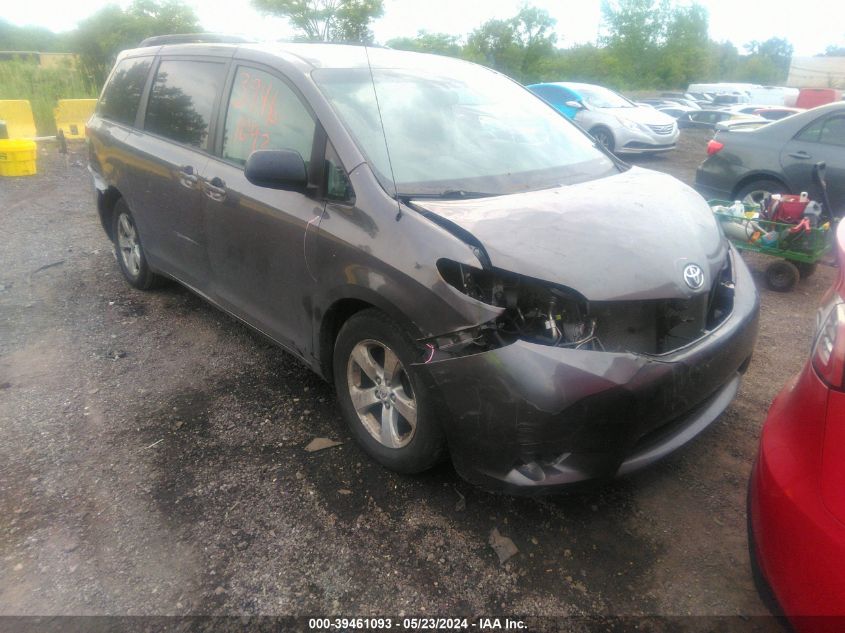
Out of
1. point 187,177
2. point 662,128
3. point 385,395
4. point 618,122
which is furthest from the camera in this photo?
point 662,128

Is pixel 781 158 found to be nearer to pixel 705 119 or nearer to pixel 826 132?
pixel 826 132

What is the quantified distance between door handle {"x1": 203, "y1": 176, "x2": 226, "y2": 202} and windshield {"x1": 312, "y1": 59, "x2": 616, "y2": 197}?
2.70ft

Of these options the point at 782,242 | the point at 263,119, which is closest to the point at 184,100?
the point at 263,119

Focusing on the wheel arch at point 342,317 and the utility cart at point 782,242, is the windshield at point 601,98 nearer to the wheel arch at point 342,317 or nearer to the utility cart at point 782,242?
the utility cart at point 782,242

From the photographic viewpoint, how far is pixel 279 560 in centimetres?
232

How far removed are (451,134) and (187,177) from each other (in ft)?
5.39

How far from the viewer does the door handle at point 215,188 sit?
11.0 feet

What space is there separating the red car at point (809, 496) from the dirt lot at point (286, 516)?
616 millimetres

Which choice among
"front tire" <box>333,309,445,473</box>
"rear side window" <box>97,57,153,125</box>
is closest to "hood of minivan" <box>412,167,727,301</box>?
"front tire" <box>333,309,445,473</box>

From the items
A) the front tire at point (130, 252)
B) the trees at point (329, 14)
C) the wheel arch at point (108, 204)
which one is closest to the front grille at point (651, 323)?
the front tire at point (130, 252)

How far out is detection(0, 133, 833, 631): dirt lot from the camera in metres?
2.16

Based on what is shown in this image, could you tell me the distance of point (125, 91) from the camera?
181 inches

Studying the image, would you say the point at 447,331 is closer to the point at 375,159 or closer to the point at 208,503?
the point at 375,159

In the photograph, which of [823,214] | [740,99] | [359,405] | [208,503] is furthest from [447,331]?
[740,99]
